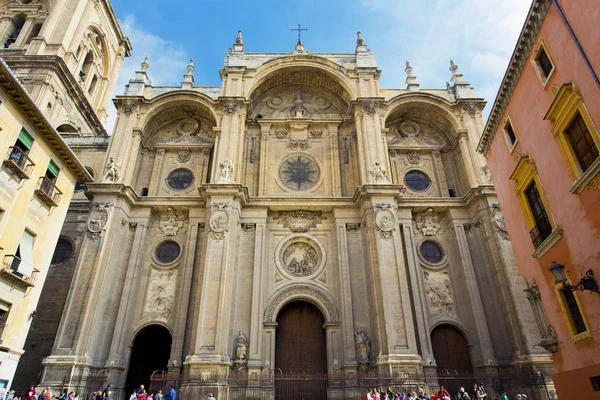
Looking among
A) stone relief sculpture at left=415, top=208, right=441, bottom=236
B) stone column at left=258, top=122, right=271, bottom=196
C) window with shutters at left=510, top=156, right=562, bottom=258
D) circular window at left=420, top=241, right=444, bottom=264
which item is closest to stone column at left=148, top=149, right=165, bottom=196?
stone column at left=258, top=122, right=271, bottom=196

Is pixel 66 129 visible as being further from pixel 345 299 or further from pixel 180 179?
pixel 345 299

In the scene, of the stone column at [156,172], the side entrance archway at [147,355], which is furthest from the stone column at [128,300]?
the stone column at [156,172]

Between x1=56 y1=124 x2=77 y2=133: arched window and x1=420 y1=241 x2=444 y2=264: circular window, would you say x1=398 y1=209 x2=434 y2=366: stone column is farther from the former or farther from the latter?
x1=56 y1=124 x2=77 y2=133: arched window

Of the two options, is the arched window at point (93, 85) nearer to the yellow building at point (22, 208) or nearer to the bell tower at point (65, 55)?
the bell tower at point (65, 55)

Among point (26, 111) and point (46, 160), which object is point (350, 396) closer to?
point (46, 160)

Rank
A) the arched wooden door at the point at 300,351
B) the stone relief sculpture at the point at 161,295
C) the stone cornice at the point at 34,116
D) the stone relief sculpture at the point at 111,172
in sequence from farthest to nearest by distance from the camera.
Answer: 1. the stone relief sculpture at the point at 111,172
2. the stone relief sculpture at the point at 161,295
3. the arched wooden door at the point at 300,351
4. the stone cornice at the point at 34,116

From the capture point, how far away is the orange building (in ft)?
34.6

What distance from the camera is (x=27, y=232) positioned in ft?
49.2

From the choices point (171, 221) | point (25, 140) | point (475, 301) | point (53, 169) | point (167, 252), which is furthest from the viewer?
point (171, 221)

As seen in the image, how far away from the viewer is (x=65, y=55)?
3050 centimetres

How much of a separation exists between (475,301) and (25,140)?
21.3 meters

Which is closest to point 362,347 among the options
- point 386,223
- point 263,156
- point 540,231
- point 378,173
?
point 386,223

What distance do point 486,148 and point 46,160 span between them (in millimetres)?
19041

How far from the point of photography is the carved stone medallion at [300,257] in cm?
2136
